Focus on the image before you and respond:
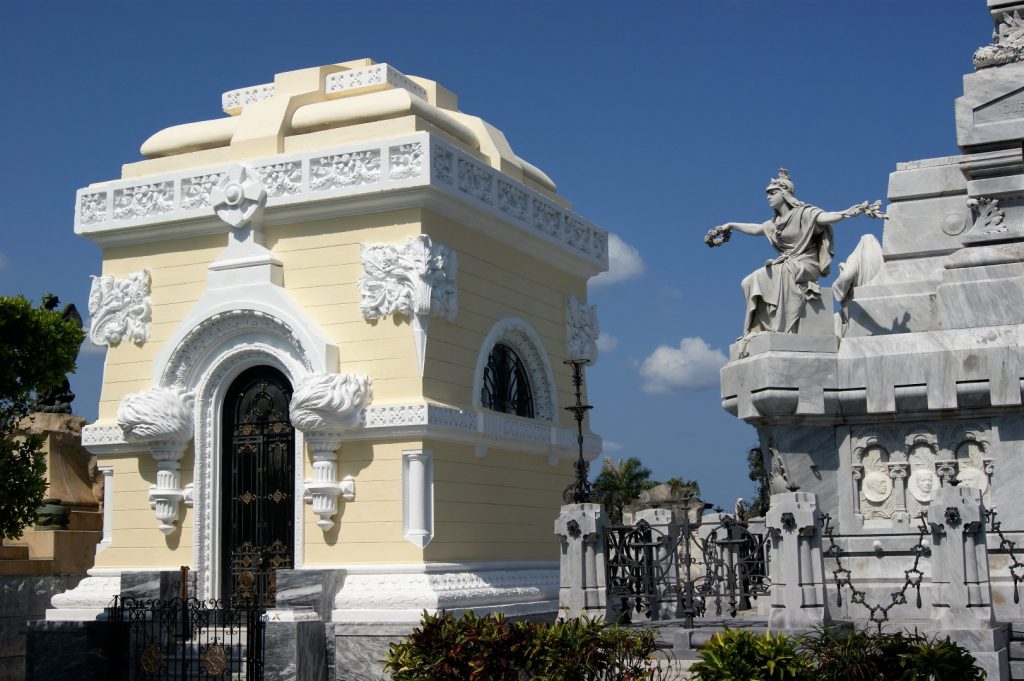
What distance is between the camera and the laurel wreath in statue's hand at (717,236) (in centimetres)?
1559

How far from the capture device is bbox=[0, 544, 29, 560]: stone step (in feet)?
71.8

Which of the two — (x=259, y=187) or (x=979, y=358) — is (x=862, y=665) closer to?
(x=979, y=358)

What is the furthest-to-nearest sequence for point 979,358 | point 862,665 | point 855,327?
point 855,327
point 979,358
point 862,665

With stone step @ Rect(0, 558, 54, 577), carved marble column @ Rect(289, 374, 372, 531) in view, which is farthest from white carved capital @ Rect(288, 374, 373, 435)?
stone step @ Rect(0, 558, 54, 577)

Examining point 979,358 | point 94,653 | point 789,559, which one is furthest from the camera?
point 94,653

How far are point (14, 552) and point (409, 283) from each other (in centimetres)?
894

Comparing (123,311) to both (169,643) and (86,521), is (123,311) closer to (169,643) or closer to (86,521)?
(86,521)

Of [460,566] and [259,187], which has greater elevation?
[259,187]

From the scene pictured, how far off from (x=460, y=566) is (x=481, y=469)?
70.9 inches

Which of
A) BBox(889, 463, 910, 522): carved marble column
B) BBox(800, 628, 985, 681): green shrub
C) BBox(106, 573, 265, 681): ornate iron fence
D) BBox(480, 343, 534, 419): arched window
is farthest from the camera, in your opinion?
BBox(480, 343, 534, 419): arched window

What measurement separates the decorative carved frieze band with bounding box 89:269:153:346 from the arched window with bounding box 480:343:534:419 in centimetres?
537

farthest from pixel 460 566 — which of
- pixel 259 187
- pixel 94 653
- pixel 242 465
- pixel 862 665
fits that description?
pixel 862 665

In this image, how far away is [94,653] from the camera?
17.0 metres

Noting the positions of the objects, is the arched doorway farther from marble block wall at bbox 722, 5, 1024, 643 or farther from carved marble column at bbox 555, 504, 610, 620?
marble block wall at bbox 722, 5, 1024, 643
